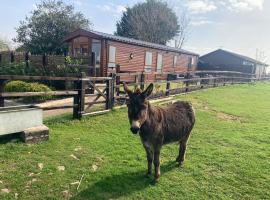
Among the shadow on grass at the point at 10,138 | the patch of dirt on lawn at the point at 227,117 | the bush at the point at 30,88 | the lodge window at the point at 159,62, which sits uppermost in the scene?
the lodge window at the point at 159,62

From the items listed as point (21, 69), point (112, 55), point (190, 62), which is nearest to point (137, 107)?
point (21, 69)

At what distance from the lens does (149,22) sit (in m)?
43.9

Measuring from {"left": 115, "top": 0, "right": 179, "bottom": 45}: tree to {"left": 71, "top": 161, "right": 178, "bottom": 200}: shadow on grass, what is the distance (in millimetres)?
40065

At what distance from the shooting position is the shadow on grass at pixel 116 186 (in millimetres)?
4285

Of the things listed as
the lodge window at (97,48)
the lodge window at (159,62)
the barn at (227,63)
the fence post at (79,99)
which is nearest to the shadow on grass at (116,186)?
the fence post at (79,99)

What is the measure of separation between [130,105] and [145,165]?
1.85m

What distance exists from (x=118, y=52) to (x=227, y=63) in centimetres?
2757

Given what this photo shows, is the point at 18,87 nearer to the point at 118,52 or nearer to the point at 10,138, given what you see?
the point at 10,138

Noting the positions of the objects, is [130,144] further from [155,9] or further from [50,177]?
[155,9]

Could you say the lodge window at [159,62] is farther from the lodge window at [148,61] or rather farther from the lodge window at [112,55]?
the lodge window at [112,55]

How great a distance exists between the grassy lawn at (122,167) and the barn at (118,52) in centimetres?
886

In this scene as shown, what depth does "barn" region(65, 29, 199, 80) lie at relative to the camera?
63.8 feet

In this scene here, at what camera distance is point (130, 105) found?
4230mm

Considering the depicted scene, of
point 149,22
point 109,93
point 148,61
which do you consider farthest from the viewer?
point 149,22
